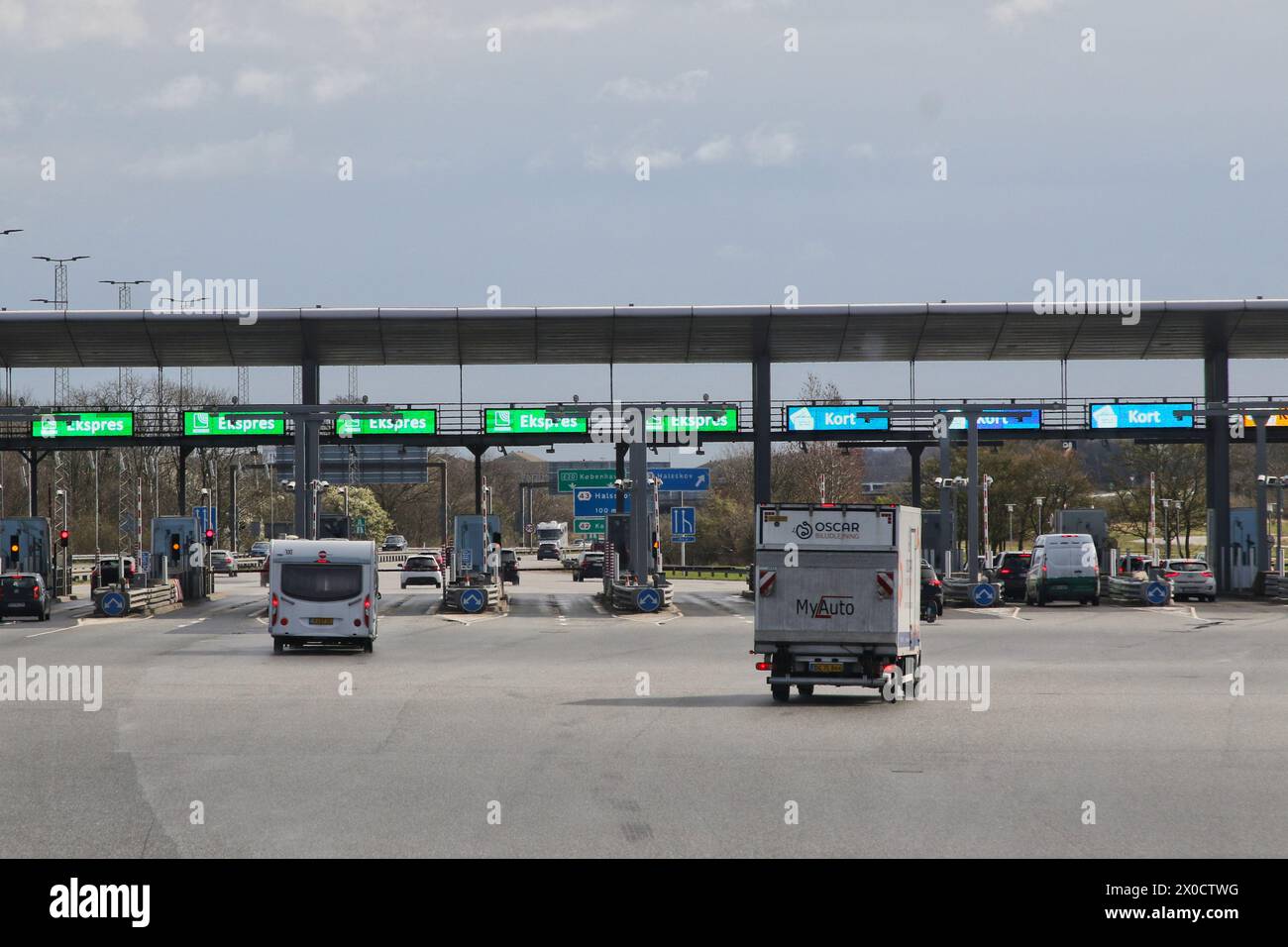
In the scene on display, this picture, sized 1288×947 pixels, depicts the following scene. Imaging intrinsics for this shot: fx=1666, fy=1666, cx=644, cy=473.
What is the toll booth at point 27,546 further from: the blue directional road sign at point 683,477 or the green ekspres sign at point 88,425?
the blue directional road sign at point 683,477

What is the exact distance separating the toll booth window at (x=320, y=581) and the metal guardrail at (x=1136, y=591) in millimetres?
32244

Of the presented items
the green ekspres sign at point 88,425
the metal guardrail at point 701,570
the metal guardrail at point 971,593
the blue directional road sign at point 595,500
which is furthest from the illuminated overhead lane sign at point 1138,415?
the metal guardrail at point 701,570

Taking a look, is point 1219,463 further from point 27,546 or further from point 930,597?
point 27,546

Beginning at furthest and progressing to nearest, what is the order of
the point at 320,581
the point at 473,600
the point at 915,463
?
the point at 915,463
the point at 473,600
the point at 320,581

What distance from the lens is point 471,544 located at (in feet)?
226

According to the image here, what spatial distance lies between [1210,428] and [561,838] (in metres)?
54.9

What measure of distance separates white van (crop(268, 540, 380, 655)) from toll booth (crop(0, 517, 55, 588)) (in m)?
26.5

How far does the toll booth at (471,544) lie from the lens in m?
67.1

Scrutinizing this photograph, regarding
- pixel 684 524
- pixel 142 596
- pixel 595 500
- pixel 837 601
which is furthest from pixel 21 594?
pixel 595 500

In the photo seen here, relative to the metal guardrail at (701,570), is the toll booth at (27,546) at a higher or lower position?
higher

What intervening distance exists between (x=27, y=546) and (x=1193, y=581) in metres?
41.2

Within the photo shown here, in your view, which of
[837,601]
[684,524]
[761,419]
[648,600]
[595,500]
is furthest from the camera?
[595,500]

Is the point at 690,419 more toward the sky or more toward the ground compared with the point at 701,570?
more toward the sky
